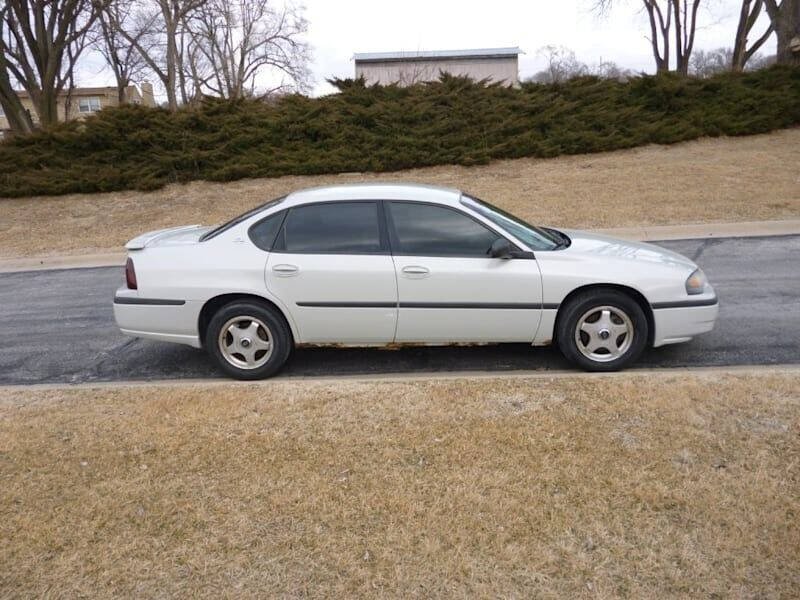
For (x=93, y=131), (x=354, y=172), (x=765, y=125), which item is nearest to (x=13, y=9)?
(x=93, y=131)

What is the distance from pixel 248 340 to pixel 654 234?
7.87 m

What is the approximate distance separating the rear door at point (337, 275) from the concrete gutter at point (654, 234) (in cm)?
616

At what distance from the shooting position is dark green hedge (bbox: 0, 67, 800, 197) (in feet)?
54.7

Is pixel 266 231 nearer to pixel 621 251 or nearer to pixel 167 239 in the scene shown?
pixel 167 239

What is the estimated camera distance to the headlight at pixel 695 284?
16.0 ft

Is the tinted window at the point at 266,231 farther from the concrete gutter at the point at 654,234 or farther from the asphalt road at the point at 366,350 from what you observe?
the concrete gutter at the point at 654,234

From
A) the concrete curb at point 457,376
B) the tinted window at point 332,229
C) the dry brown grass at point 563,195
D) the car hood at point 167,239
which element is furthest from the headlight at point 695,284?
the dry brown grass at point 563,195

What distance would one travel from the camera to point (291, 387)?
4.45 m

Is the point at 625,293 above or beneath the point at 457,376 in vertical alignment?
above

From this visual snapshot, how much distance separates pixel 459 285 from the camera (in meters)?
4.82

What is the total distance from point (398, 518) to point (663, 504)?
1.19 meters

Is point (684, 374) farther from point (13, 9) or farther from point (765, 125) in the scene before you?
point (13, 9)

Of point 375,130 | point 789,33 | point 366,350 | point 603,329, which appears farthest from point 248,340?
point 789,33

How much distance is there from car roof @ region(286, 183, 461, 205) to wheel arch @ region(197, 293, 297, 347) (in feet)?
2.66
